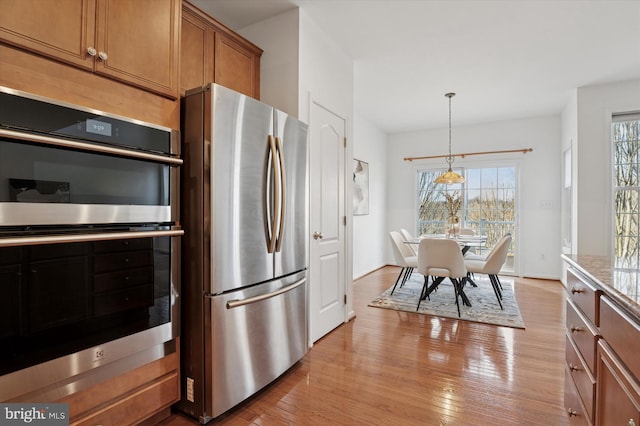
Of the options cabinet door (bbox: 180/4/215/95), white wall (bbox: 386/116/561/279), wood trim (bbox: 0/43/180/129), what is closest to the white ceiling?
cabinet door (bbox: 180/4/215/95)

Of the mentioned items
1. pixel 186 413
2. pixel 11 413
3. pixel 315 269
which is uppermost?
pixel 315 269

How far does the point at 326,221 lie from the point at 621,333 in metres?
2.22

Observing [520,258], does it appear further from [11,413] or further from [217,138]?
[11,413]

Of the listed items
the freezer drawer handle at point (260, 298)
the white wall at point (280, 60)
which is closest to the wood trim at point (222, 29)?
the white wall at point (280, 60)

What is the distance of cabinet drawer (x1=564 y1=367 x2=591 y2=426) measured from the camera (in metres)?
1.42

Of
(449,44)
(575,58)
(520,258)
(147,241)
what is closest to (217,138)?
(147,241)

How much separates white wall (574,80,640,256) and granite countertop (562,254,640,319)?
10.0 ft

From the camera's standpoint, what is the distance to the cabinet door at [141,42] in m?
1.44

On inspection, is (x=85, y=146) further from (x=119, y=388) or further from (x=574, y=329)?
(x=574, y=329)

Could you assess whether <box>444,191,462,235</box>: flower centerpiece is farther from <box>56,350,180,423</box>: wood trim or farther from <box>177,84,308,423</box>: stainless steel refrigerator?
<box>56,350,180,423</box>: wood trim

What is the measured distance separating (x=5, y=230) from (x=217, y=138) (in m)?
0.92

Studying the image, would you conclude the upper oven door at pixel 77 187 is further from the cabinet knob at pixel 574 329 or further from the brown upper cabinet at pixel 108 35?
the cabinet knob at pixel 574 329

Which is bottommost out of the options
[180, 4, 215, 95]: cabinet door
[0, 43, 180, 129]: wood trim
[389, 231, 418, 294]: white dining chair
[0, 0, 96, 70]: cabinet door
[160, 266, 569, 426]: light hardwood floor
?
[160, 266, 569, 426]: light hardwood floor

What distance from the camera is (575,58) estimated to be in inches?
139
